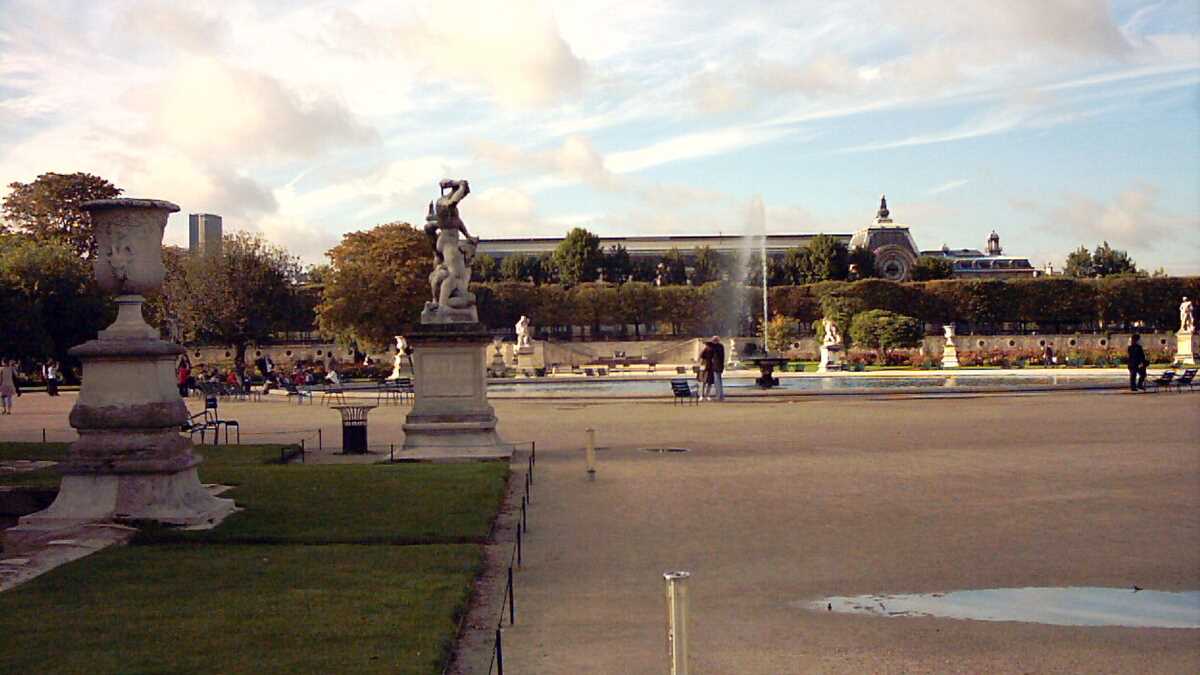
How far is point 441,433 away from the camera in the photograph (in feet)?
59.8

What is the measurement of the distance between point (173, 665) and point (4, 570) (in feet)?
10.3

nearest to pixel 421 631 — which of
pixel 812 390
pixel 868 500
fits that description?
pixel 868 500

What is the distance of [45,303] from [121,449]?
4056 cm

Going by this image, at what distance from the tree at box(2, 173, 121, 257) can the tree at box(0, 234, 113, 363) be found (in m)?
10.4

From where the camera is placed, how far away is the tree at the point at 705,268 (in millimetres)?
117062

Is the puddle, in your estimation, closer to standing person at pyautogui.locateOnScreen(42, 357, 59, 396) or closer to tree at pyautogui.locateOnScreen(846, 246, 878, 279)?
standing person at pyautogui.locateOnScreen(42, 357, 59, 396)

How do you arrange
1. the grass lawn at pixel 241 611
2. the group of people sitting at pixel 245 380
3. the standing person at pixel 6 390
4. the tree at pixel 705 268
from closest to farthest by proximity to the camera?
the grass lawn at pixel 241 611 < the standing person at pixel 6 390 < the group of people sitting at pixel 245 380 < the tree at pixel 705 268

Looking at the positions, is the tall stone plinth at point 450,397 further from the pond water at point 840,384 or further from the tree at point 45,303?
the tree at point 45,303

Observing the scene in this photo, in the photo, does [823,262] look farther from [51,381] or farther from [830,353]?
[51,381]

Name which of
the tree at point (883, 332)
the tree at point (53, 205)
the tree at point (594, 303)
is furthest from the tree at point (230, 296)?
the tree at point (883, 332)

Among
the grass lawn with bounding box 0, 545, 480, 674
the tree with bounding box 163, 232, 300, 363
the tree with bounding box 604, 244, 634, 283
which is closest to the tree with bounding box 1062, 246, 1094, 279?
the tree with bounding box 604, 244, 634, 283

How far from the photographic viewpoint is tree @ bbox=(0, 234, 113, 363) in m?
45.2

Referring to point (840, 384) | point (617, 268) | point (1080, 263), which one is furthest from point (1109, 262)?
point (840, 384)

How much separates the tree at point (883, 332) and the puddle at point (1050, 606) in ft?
169
